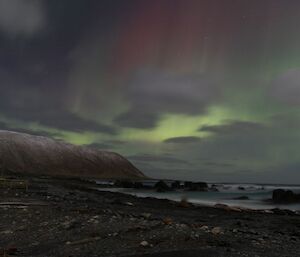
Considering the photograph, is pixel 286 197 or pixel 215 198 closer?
pixel 286 197

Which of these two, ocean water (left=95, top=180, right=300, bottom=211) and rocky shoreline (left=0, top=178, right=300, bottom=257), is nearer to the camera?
rocky shoreline (left=0, top=178, right=300, bottom=257)

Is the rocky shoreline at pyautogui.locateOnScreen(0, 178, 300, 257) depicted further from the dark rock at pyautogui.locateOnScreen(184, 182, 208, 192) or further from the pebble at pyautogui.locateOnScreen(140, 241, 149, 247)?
the dark rock at pyautogui.locateOnScreen(184, 182, 208, 192)

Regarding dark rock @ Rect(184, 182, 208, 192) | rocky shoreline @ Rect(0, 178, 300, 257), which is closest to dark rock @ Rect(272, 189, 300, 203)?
dark rock @ Rect(184, 182, 208, 192)

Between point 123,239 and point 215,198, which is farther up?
point 215,198

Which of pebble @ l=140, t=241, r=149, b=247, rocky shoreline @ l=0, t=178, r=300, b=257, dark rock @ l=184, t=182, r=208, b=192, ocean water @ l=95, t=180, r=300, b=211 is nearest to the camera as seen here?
rocky shoreline @ l=0, t=178, r=300, b=257

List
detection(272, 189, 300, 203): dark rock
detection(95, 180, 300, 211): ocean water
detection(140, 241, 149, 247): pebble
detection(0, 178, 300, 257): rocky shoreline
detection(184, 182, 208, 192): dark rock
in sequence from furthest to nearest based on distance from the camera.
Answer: detection(184, 182, 208, 192): dark rock → detection(272, 189, 300, 203): dark rock → detection(95, 180, 300, 211): ocean water → detection(140, 241, 149, 247): pebble → detection(0, 178, 300, 257): rocky shoreline

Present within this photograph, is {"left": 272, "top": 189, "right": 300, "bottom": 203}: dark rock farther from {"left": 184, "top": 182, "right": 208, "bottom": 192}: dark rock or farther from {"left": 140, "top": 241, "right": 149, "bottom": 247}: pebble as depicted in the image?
{"left": 140, "top": 241, "right": 149, "bottom": 247}: pebble

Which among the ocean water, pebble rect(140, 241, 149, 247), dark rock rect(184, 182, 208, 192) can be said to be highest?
dark rock rect(184, 182, 208, 192)

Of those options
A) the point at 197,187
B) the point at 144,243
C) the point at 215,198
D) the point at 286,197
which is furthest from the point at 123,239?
the point at 197,187

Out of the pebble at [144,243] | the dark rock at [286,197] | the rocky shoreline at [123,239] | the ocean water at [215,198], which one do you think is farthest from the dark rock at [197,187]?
the pebble at [144,243]

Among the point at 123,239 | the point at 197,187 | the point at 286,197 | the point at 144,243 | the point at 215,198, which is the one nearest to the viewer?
the point at 144,243

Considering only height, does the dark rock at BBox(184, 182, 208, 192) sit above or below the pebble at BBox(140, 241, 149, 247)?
above

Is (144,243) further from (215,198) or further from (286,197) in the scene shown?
(215,198)

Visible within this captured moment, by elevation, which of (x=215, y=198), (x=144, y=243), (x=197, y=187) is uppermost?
(x=197, y=187)
